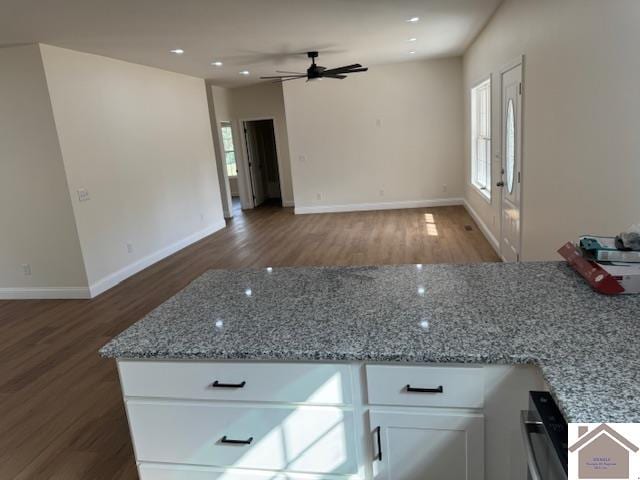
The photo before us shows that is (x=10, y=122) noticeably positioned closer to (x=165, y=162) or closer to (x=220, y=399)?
(x=165, y=162)

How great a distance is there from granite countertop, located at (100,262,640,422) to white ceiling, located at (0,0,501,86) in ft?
9.04

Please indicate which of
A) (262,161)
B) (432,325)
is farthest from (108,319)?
(262,161)

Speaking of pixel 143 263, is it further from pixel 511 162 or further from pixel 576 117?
pixel 576 117

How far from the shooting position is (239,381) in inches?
58.2

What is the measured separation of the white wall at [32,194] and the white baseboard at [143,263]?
7.5 inches

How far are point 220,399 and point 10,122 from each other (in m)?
4.53

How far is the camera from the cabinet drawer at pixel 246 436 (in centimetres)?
147

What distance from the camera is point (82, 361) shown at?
3.48m

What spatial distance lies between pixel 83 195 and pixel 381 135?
543cm

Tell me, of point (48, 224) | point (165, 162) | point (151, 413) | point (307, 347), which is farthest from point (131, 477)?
point (165, 162)

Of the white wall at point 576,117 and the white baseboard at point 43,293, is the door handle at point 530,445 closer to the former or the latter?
the white wall at point 576,117

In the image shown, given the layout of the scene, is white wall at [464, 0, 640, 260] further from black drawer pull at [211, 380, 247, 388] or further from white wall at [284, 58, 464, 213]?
white wall at [284, 58, 464, 213]

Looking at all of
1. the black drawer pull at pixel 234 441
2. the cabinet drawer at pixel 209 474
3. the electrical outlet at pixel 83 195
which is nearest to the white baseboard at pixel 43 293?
the electrical outlet at pixel 83 195

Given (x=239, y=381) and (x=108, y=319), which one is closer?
(x=239, y=381)
